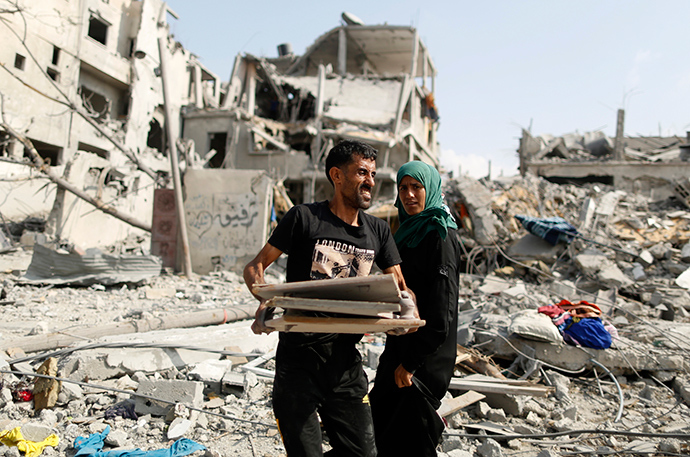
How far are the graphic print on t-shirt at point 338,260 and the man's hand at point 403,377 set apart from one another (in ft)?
1.63

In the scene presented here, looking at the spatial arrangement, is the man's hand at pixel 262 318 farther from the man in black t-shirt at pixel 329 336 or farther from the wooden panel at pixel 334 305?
the wooden panel at pixel 334 305

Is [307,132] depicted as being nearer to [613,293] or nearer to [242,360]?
[613,293]

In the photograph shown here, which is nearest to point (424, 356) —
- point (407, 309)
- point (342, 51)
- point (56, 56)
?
point (407, 309)

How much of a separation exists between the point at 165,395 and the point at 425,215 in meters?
2.34

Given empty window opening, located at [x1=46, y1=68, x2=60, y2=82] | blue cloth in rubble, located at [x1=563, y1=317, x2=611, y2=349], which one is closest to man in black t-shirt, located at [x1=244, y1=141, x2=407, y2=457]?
blue cloth in rubble, located at [x1=563, y1=317, x2=611, y2=349]

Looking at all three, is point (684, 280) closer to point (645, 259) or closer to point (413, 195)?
point (645, 259)

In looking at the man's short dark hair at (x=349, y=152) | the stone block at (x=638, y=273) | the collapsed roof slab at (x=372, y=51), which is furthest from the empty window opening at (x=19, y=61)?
the stone block at (x=638, y=273)

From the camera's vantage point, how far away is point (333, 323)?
142 cm

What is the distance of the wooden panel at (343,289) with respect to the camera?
4.33 feet

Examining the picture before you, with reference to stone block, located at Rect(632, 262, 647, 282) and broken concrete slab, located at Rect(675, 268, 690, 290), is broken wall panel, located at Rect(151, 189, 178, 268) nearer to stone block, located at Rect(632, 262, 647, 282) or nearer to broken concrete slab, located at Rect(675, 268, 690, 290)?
stone block, located at Rect(632, 262, 647, 282)

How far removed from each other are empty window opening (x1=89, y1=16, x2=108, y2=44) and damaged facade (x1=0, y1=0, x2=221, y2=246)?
6 centimetres

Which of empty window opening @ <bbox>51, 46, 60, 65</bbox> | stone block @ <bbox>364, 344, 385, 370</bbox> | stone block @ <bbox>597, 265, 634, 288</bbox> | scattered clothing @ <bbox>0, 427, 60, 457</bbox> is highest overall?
empty window opening @ <bbox>51, 46, 60, 65</bbox>

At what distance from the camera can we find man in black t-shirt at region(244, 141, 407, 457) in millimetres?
1631

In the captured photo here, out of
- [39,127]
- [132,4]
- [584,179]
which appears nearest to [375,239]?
[39,127]
